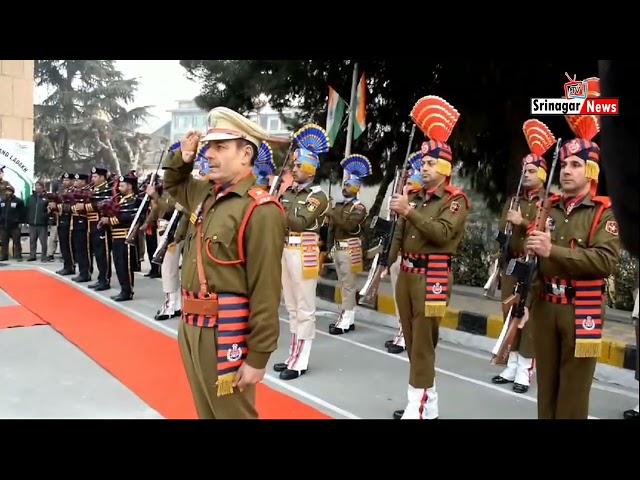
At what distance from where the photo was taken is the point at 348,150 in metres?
9.19

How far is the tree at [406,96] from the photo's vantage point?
7863mm

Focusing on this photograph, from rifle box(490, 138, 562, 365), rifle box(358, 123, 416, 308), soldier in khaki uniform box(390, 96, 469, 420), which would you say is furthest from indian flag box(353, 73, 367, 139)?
rifle box(490, 138, 562, 365)

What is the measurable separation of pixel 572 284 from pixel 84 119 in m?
28.1

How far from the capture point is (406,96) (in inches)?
381

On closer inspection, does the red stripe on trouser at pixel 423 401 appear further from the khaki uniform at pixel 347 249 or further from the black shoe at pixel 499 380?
the khaki uniform at pixel 347 249

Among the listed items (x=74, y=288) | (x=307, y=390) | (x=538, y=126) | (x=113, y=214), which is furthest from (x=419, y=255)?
(x=74, y=288)

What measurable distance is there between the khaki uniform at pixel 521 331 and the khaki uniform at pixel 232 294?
2.90 meters

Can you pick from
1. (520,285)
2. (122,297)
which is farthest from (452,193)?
(122,297)

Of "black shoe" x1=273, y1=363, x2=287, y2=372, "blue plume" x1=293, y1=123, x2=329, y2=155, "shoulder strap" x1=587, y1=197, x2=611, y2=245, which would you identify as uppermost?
"blue plume" x1=293, y1=123, x2=329, y2=155

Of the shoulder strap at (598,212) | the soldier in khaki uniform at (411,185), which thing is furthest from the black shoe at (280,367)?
the shoulder strap at (598,212)

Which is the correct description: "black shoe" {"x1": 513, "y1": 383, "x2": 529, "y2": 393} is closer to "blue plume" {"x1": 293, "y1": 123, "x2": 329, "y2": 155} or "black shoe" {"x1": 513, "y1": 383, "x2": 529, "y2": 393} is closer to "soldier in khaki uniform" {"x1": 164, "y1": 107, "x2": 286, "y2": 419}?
"blue plume" {"x1": 293, "y1": 123, "x2": 329, "y2": 155}

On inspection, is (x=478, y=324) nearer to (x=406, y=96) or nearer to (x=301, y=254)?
(x=301, y=254)

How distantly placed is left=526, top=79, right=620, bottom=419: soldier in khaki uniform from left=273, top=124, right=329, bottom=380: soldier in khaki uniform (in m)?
2.38

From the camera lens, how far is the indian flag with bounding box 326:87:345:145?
31.4 feet
